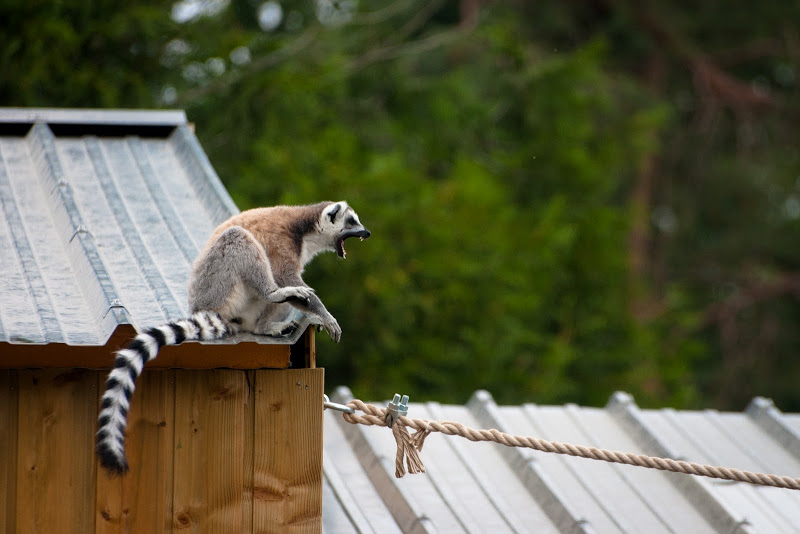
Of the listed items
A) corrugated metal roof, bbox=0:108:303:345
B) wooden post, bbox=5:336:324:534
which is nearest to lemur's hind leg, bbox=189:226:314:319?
corrugated metal roof, bbox=0:108:303:345

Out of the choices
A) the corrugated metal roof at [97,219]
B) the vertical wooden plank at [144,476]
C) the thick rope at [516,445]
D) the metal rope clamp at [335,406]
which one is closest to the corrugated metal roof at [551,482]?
the thick rope at [516,445]

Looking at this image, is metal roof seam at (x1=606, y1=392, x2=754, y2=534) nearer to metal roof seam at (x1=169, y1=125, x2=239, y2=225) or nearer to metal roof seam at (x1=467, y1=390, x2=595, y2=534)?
metal roof seam at (x1=467, y1=390, x2=595, y2=534)

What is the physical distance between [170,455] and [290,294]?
0.70 m

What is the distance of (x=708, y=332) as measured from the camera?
725 inches

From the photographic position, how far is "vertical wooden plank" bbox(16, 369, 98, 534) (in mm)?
2740

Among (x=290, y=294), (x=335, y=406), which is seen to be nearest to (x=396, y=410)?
(x=335, y=406)

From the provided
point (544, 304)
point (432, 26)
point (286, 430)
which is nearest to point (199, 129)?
point (544, 304)

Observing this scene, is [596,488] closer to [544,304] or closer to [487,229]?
[487,229]

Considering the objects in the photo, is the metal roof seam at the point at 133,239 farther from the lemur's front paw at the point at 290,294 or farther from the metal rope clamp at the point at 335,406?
the metal rope clamp at the point at 335,406

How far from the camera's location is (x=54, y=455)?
2768mm

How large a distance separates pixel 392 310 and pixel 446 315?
0.91 m

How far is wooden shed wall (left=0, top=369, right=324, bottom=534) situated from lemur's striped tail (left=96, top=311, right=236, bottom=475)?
198 mm

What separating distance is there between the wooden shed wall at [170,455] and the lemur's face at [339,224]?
40.3 inches

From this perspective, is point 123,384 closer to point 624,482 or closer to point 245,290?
point 245,290
